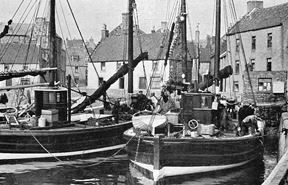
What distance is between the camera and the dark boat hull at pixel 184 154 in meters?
16.4

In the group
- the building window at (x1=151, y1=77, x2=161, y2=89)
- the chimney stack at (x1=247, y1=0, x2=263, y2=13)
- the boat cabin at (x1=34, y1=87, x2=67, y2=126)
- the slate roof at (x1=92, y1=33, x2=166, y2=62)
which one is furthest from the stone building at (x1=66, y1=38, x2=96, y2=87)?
the boat cabin at (x1=34, y1=87, x2=67, y2=126)

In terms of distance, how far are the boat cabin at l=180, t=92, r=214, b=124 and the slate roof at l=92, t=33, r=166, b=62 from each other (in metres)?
36.4

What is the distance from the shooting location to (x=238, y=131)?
1897cm

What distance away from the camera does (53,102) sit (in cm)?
2122

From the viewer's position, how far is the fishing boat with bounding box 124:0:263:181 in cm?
1644

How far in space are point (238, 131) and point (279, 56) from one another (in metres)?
30.0

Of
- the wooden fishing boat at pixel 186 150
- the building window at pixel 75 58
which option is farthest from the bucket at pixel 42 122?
the building window at pixel 75 58

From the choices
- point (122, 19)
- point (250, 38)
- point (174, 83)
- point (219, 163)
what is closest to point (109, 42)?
point (122, 19)

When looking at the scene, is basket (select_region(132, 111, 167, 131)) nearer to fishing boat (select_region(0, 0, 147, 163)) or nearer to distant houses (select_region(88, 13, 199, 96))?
fishing boat (select_region(0, 0, 147, 163))

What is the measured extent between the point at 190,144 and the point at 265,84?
97.3ft

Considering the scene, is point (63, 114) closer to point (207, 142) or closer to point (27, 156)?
point (27, 156)

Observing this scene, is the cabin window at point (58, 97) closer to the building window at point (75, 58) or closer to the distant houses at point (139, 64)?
the distant houses at point (139, 64)

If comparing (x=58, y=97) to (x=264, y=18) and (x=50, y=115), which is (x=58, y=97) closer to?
(x=50, y=115)

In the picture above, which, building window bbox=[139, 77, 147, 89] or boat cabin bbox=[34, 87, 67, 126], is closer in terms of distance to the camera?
boat cabin bbox=[34, 87, 67, 126]
